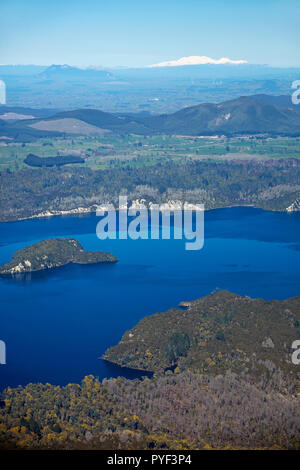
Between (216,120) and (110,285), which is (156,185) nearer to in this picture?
(110,285)

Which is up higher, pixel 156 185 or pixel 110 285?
pixel 156 185

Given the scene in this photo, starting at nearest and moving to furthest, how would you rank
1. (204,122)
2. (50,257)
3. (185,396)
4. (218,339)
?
(185,396), (218,339), (50,257), (204,122)

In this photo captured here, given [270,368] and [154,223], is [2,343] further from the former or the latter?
[154,223]

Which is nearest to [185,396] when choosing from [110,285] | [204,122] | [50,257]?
[110,285]

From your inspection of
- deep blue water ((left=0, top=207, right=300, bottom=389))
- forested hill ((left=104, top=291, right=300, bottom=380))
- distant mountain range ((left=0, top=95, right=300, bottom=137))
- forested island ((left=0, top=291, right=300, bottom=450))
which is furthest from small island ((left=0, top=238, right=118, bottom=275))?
distant mountain range ((left=0, top=95, right=300, bottom=137))

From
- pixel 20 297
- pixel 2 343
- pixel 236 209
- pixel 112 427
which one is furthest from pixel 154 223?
pixel 112 427

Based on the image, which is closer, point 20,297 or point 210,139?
point 20,297

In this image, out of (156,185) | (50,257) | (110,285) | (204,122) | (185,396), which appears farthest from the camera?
(204,122)

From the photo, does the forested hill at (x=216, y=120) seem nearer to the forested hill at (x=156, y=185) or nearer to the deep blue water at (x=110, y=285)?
the forested hill at (x=156, y=185)
